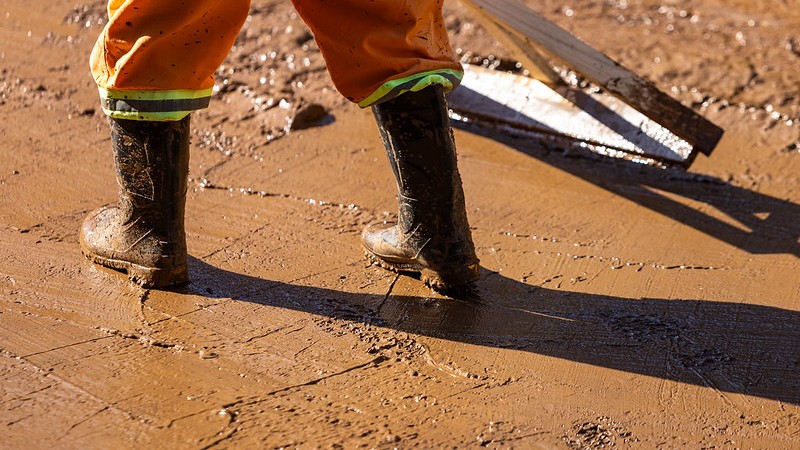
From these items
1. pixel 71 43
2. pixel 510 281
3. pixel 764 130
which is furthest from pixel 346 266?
pixel 71 43

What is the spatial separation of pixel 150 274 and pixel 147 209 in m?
0.16

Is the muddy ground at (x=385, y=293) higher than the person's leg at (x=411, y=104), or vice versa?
the person's leg at (x=411, y=104)

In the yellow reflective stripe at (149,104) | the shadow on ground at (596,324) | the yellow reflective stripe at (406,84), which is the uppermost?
the yellow reflective stripe at (406,84)

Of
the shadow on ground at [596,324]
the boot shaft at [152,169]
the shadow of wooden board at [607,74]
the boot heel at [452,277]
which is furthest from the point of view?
the shadow of wooden board at [607,74]

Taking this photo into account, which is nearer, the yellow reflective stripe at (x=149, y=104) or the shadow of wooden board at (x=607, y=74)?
the yellow reflective stripe at (x=149, y=104)

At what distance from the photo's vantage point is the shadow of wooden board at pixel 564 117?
331 cm

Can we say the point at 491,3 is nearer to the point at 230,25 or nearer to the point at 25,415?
the point at 230,25

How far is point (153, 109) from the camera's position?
2.34 meters

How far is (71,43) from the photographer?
4117 mm

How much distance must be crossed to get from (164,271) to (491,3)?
1401mm

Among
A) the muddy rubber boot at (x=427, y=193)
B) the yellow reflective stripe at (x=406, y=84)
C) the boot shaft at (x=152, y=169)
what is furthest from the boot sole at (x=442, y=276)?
the boot shaft at (x=152, y=169)

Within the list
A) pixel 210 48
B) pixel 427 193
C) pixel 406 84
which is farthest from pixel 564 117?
pixel 210 48

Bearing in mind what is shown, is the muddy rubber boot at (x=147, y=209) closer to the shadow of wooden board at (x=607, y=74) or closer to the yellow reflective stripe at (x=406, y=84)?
the yellow reflective stripe at (x=406, y=84)

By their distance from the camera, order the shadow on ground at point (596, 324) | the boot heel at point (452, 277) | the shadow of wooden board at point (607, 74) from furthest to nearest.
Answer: the shadow of wooden board at point (607, 74) < the boot heel at point (452, 277) < the shadow on ground at point (596, 324)
